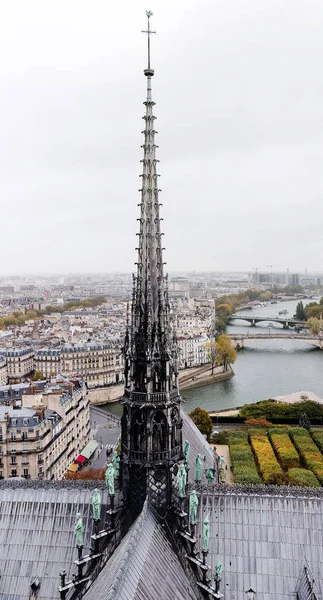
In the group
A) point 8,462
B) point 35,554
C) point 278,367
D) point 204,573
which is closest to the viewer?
point 204,573

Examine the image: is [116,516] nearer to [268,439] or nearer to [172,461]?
[172,461]

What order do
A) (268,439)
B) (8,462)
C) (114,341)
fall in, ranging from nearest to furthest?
1. (8,462)
2. (268,439)
3. (114,341)

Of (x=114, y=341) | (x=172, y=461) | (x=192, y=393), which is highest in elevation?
(x=172, y=461)

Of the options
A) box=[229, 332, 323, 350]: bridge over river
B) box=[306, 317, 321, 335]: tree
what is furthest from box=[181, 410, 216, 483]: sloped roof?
box=[306, 317, 321, 335]: tree

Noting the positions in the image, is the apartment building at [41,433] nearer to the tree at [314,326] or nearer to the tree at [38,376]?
the tree at [38,376]

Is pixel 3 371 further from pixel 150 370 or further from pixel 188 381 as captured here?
pixel 150 370

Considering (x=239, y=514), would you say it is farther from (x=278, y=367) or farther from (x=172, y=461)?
(x=278, y=367)

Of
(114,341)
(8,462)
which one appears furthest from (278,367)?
(8,462)

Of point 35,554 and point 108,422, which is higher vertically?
point 35,554

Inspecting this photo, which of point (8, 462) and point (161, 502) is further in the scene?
point (8, 462)
